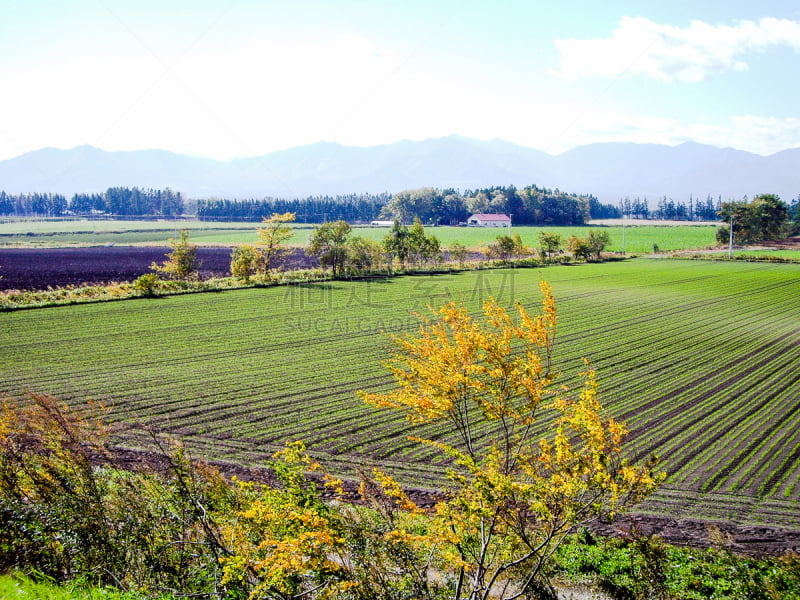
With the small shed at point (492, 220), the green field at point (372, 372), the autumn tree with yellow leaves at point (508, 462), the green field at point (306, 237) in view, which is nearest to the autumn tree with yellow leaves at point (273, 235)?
the green field at point (372, 372)

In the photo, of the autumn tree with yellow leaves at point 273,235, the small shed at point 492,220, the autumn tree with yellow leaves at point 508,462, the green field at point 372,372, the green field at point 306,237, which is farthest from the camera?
the small shed at point 492,220

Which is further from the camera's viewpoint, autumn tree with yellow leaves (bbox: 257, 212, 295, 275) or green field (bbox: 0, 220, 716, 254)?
green field (bbox: 0, 220, 716, 254)

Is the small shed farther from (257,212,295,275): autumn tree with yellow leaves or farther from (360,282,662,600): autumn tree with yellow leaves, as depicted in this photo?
(360,282,662,600): autumn tree with yellow leaves

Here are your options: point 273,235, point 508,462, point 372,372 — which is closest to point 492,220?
point 273,235

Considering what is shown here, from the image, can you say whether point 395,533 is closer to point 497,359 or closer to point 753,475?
point 497,359

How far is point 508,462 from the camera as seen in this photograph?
10.1 m

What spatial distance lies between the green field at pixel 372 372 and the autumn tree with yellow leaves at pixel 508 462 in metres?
7.62

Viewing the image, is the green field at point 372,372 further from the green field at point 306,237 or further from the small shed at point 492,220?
the small shed at point 492,220

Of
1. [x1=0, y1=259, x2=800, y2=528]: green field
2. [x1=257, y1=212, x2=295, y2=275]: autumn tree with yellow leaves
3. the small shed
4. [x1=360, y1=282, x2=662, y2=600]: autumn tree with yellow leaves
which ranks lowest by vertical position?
[x1=0, y1=259, x2=800, y2=528]: green field

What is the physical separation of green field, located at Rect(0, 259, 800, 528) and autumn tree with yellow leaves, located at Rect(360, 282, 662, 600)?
762 cm

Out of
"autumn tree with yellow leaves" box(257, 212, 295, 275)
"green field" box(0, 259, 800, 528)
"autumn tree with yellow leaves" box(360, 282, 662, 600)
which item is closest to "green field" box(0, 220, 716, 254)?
"autumn tree with yellow leaves" box(257, 212, 295, 275)

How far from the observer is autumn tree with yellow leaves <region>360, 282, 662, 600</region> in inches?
325

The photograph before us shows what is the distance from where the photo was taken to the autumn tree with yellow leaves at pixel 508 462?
8.27m

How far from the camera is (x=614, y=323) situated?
4088cm
